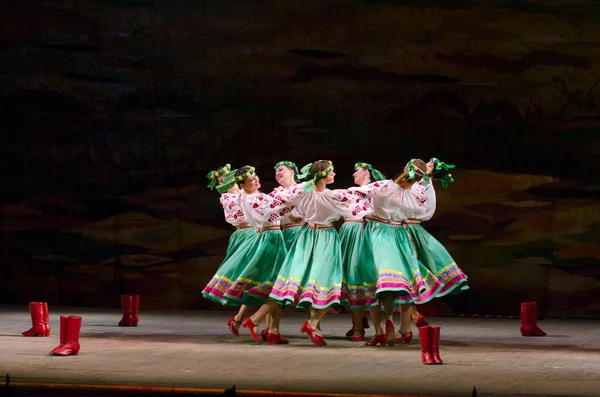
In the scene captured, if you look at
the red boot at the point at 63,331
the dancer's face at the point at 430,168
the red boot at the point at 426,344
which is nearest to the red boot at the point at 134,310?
the red boot at the point at 63,331

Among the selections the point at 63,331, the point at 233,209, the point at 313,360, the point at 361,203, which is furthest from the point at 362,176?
the point at 63,331

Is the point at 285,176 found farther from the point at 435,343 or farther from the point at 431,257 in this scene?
the point at 435,343

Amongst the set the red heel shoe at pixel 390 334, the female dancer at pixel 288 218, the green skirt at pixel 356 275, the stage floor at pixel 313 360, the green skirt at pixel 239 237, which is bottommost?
the stage floor at pixel 313 360

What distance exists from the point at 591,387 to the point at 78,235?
6.81 meters

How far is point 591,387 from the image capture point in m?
7.87

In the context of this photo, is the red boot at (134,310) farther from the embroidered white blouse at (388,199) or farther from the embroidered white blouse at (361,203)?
the embroidered white blouse at (388,199)

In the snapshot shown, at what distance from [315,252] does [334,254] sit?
139mm

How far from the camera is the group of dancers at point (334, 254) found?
33.0 ft

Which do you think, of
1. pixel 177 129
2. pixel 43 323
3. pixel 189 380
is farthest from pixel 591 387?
pixel 177 129

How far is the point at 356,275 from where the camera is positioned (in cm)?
1016

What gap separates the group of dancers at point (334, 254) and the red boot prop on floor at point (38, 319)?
50.2 inches

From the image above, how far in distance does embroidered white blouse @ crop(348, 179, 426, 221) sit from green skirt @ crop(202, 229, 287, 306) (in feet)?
2.59

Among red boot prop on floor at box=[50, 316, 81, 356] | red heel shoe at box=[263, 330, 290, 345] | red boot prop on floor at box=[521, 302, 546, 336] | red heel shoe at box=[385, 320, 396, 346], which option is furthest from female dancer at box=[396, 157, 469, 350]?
red boot prop on floor at box=[50, 316, 81, 356]

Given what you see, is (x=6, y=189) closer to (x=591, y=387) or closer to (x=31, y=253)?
(x=31, y=253)
